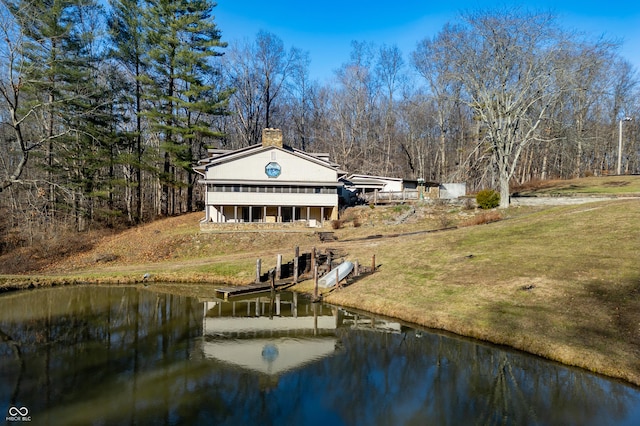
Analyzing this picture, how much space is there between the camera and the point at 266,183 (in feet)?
110

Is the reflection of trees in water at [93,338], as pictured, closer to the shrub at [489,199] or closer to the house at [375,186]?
the house at [375,186]

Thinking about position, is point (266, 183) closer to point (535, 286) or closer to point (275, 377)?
point (535, 286)

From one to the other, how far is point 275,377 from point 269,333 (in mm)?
3982

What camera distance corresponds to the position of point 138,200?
38000mm

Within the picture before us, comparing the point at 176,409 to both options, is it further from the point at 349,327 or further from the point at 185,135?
the point at 185,135

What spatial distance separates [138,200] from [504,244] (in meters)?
Answer: 35.0

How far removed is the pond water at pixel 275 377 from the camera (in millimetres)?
8367

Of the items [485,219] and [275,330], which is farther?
[485,219]

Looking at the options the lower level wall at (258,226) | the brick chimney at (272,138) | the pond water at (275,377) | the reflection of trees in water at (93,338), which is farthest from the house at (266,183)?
the pond water at (275,377)

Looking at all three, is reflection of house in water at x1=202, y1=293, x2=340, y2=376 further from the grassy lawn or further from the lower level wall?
the lower level wall

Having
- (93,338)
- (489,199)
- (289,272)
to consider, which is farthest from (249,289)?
(489,199)

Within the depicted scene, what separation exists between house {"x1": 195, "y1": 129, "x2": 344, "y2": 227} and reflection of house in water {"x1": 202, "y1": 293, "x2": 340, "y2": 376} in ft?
50.6

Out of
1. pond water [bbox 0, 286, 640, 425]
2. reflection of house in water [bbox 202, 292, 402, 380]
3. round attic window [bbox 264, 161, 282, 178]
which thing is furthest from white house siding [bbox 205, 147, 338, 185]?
pond water [bbox 0, 286, 640, 425]

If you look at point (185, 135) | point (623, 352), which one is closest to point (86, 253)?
point (185, 135)
